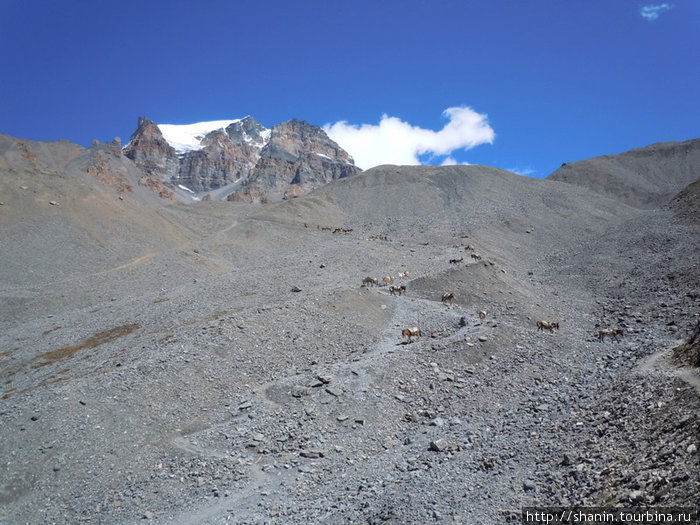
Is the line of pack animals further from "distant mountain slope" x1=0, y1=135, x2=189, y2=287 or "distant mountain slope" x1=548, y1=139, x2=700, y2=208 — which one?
"distant mountain slope" x1=548, y1=139, x2=700, y2=208

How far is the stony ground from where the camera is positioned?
12.5 metres

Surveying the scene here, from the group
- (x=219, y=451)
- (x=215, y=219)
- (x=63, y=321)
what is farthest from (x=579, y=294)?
(x=215, y=219)

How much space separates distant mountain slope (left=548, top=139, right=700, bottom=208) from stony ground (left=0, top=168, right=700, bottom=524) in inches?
2756

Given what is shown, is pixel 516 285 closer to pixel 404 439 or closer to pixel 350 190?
pixel 404 439

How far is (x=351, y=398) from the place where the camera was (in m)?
18.8

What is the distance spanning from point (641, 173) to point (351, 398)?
123m

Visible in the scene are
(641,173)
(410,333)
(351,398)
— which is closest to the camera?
(351,398)

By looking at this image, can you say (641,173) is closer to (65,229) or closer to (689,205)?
(689,205)

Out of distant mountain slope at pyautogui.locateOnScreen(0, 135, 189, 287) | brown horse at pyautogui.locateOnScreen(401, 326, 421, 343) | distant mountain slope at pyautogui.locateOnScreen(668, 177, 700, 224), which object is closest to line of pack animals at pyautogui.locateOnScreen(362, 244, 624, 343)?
brown horse at pyautogui.locateOnScreen(401, 326, 421, 343)

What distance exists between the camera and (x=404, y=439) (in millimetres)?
16672

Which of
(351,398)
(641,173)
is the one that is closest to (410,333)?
(351,398)

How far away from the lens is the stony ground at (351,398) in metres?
12.5

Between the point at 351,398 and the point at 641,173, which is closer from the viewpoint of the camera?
the point at 351,398

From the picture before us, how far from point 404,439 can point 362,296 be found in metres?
15.4
